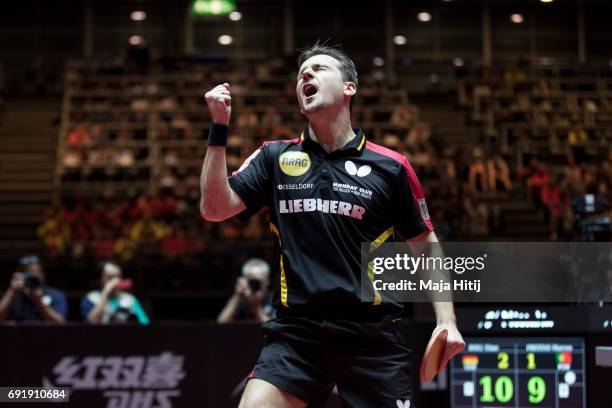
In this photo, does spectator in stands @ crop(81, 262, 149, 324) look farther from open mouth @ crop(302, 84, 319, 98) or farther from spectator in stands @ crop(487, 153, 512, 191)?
spectator in stands @ crop(487, 153, 512, 191)

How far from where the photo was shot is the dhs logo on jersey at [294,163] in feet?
12.1

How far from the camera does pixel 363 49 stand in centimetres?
2475

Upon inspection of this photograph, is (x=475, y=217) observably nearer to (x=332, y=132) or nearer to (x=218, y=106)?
(x=332, y=132)

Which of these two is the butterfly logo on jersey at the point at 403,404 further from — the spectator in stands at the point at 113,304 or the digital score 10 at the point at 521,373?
the spectator in stands at the point at 113,304

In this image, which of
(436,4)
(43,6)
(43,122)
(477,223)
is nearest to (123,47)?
(43,6)

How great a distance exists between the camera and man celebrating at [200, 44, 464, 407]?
3396mm

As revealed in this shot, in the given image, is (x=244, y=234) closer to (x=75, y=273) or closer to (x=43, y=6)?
(x=75, y=273)

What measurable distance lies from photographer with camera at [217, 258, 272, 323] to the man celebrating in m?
3.18

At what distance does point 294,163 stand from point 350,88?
15.9 inches

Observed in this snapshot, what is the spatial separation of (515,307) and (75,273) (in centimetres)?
734

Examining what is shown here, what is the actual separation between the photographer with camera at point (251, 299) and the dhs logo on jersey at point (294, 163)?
3165 millimetres

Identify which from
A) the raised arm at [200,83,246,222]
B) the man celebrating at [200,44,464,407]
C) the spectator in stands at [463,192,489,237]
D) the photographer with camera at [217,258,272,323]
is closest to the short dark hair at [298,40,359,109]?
the man celebrating at [200,44,464,407]

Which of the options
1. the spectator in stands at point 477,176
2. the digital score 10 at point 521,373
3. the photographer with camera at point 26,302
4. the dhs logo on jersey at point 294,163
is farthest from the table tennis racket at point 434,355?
the spectator in stands at point 477,176

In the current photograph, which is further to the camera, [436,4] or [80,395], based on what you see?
[436,4]
